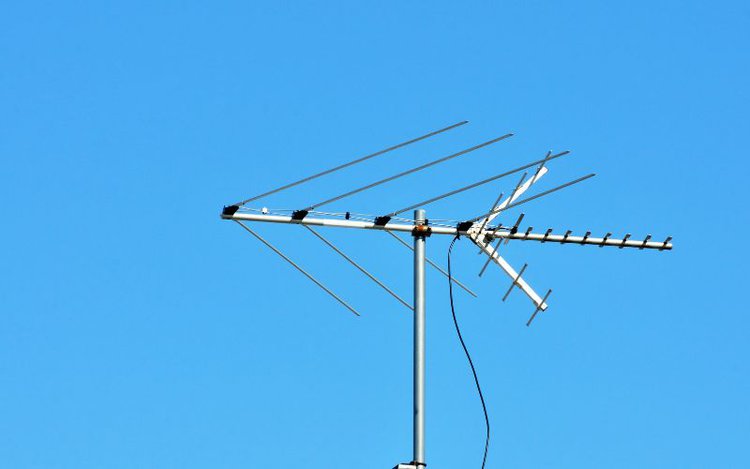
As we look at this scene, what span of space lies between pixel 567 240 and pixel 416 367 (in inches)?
131

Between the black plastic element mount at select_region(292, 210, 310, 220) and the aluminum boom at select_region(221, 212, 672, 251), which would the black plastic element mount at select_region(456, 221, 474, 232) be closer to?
the aluminum boom at select_region(221, 212, 672, 251)

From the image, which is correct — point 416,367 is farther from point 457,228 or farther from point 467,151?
point 467,151

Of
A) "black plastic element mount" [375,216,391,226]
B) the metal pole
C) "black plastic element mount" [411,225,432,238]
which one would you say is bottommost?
the metal pole

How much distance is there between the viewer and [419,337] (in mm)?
13195

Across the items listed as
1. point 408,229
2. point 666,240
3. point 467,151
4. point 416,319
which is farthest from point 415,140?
point 666,240

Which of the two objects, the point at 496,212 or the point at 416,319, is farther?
the point at 496,212

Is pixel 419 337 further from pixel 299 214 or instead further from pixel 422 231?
pixel 299 214

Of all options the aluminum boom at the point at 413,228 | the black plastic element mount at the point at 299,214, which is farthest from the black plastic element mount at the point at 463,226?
the black plastic element mount at the point at 299,214

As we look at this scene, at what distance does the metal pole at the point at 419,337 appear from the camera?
12.7 metres

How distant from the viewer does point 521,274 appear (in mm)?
15070

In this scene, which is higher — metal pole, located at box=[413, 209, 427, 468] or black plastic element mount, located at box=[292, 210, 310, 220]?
black plastic element mount, located at box=[292, 210, 310, 220]

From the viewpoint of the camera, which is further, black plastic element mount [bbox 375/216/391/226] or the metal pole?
black plastic element mount [bbox 375/216/391/226]

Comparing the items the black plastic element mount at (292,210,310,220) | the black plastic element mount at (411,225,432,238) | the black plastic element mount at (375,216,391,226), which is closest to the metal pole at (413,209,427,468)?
the black plastic element mount at (411,225,432,238)

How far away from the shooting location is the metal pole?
12.7 meters
